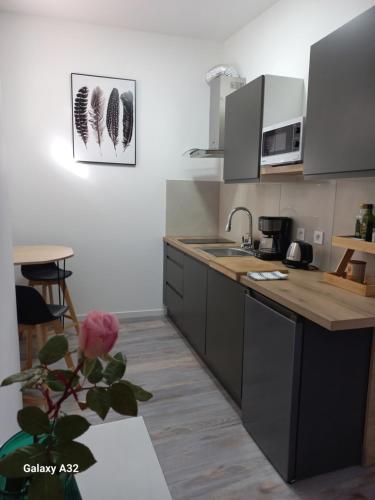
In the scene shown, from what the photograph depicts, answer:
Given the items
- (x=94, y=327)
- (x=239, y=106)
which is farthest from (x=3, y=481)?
(x=239, y=106)

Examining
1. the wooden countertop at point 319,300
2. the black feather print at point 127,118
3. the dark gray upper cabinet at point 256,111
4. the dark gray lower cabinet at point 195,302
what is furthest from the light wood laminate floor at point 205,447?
the black feather print at point 127,118

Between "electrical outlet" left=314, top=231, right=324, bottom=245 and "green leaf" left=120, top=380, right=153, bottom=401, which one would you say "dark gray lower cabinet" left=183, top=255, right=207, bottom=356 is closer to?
"electrical outlet" left=314, top=231, right=324, bottom=245

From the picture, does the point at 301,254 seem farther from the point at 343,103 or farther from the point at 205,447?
the point at 205,447

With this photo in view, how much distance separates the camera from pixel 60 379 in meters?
0.50

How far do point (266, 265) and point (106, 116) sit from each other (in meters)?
2.16

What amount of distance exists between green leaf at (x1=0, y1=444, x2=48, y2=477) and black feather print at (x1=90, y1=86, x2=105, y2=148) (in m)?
3.29

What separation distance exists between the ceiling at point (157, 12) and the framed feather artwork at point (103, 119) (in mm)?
476

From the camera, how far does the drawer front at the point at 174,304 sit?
3311mm

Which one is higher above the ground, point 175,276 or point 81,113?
point 81,113

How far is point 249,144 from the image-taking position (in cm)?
249

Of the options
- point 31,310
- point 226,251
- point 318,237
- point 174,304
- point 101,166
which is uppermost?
point 101,166

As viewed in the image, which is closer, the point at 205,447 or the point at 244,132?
the point at 205,447

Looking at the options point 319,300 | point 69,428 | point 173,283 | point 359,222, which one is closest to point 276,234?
point 359,222

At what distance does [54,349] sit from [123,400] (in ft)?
0.38
